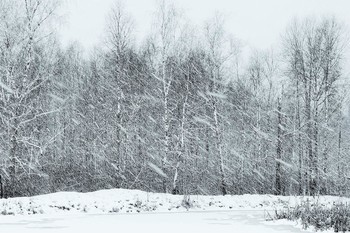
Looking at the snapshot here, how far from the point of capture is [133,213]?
61.4 ft

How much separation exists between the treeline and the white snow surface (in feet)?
7.63

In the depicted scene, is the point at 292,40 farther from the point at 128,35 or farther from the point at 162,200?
the point at 162,200

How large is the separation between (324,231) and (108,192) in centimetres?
1093

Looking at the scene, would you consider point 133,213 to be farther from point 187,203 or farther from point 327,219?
point 327,219

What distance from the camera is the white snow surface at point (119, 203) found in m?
17.5

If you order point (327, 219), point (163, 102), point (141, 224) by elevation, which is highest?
point (163, 102)

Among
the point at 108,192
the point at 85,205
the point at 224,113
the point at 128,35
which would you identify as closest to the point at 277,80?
the point at 224,113

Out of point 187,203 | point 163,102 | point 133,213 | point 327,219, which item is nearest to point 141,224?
point 133,213

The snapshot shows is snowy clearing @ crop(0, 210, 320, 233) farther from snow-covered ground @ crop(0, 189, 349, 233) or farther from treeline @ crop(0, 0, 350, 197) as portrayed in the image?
treeline @ crop(0, 0, 350, 197)

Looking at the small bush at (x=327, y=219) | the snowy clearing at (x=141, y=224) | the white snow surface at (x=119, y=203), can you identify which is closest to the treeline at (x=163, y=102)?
the white snow surface at (x=119, y=203)

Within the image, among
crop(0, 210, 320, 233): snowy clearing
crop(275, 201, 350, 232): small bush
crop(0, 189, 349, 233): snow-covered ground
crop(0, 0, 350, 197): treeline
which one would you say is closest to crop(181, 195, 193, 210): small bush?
crop(0, 189, 349, 233): snow-covered ground

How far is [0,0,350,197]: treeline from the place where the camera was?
73.2ft

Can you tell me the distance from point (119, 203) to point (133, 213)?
1249mm

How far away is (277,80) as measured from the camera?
3291 centimetres
